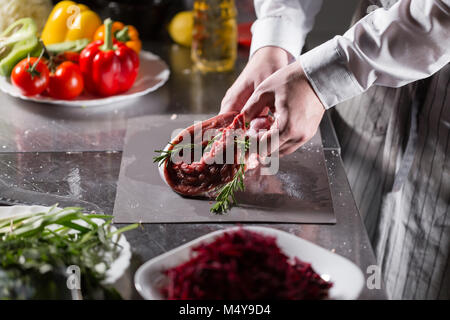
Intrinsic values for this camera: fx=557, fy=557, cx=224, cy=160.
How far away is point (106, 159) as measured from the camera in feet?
4.14

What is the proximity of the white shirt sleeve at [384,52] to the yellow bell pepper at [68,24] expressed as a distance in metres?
0.88

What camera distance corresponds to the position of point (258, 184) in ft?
3.77

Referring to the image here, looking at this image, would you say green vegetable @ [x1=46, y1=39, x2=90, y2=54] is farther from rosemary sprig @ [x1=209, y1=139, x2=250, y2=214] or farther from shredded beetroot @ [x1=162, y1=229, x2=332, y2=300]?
shredded beetroot @ [x1=162, y1=229, x2=332, y2=300]

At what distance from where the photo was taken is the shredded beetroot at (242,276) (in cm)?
77

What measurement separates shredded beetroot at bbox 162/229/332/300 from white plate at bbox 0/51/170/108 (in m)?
0.77

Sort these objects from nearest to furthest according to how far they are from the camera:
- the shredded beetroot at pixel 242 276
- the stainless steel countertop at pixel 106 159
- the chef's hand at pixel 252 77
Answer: the shredded beetroot at pixel 242 276
the stainless steel countertop at pixel 106 159
the chef's hand at pixel 252 77

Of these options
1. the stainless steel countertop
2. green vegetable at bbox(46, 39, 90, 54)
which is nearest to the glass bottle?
the stainless steel countertop

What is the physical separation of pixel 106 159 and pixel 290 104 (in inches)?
18.3

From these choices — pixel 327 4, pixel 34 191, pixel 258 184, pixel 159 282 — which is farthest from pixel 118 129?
pixel 327 4

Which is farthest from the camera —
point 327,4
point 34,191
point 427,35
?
point 327,4

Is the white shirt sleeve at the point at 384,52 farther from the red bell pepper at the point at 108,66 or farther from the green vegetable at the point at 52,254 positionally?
the red bell pepper at the point at 108,66

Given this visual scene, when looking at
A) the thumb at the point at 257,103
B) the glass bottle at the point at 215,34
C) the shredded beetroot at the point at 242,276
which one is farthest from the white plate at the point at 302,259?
the glass bottle at the point at 215,34
